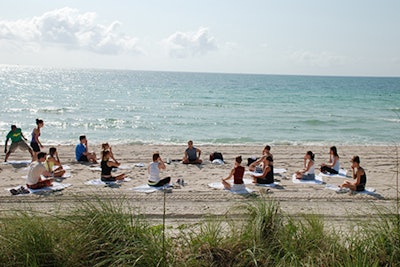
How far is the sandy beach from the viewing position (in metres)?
8.18

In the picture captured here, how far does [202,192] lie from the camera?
986 cm

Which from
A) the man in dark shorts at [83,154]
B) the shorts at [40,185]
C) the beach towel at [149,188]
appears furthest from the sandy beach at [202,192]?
the shorts at [40,185]

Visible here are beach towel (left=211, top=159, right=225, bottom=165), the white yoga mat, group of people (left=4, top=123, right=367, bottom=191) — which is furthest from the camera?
beach towel (left=211, top=159, right=225, bottom=165)

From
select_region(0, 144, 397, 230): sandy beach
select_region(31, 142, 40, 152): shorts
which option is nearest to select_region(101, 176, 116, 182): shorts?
select_region(0, 144, 397, 230): sandy beach

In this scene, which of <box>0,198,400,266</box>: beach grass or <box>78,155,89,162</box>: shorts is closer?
<box>0,198,400,266</box>: beach grass

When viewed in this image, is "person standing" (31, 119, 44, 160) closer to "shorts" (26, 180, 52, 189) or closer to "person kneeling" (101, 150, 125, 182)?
"person kneeling" (101, 150, 125, 182)

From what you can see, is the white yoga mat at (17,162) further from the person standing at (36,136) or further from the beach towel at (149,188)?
the beach towel at (149,188)

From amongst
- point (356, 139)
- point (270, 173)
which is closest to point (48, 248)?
point (270, 173)

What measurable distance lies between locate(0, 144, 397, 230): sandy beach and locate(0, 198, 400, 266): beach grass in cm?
86

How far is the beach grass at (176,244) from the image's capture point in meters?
4.38

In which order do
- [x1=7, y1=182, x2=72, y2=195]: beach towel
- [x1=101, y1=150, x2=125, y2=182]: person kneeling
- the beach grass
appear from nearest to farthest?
1. the beach grass
2. [x1=7, y1=182, x2=72, y2=195]: beach towel
3. [x1=101, y1=150, x2=125, y2=182]: person kneeling

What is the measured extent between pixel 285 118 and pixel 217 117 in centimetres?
510

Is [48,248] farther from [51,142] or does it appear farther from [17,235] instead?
[51,142]

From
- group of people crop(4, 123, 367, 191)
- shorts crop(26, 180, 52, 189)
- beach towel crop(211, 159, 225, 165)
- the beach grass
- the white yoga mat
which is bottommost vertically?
the white yoga mat
